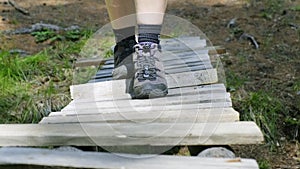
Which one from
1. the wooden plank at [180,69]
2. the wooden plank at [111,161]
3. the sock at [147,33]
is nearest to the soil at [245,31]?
the wooden plank at [180,69]

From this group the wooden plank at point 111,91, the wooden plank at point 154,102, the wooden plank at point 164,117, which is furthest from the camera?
the wooden plank at point 111,91

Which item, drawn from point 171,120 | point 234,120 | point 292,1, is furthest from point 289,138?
point 292,1

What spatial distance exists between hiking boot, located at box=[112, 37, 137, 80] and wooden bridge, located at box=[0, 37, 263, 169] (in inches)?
1.1

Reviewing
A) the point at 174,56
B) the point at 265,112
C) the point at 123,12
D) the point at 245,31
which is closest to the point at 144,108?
the point at 123,12

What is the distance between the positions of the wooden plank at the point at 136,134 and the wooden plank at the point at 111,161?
0.31 feet

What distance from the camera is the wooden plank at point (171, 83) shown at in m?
1.85

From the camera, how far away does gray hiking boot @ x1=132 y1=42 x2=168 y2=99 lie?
1623mm

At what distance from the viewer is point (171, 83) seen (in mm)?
A: 1928

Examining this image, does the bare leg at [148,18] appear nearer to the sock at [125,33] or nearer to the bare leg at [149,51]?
the bare leg at [149,51]

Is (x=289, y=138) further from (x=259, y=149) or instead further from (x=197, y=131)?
(x=197, y=131)

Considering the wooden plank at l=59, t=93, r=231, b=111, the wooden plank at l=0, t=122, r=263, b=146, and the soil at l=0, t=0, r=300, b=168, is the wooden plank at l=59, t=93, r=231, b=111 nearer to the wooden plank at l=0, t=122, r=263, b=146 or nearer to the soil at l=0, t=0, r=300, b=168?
the wooden plank at l=0, t=122, r=263, b=146

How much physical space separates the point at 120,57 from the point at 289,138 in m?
0.79

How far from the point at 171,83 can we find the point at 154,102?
32cm

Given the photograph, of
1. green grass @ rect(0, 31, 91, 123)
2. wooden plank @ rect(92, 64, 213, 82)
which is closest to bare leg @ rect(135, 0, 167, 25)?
wooden plank @ rect(92, 64, 213, 82)
